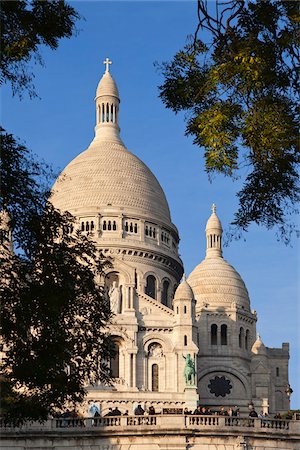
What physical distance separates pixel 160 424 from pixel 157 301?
50575 millimetres

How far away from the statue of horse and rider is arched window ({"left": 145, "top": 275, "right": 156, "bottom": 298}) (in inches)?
650

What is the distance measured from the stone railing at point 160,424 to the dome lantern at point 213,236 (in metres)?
67.5

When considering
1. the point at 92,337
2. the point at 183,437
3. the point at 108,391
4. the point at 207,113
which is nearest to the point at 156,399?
the point at 108,391

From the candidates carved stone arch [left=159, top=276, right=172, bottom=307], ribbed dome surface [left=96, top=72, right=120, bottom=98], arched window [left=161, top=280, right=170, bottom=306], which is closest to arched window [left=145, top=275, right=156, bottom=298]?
carved stone arch [left=159, top=276, right=172, bottom=307]

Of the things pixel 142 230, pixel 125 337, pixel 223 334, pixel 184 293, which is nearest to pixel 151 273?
pixel 142 230

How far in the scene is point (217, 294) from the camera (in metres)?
103

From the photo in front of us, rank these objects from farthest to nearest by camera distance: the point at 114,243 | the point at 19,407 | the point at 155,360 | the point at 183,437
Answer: the point at 114,243 → the point at 155,360 → the point at 183,437 → the point at 19,407

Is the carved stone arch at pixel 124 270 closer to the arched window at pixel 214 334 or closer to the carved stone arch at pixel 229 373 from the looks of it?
the carved stone arch at pixel 229 373

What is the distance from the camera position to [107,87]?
114 meters

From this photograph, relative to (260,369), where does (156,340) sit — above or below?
above

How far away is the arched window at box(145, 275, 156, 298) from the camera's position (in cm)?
10032

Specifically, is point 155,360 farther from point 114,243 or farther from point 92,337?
point 92,337

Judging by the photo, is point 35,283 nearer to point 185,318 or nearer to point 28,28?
point 28,28

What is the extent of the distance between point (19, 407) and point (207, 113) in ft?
29.3
